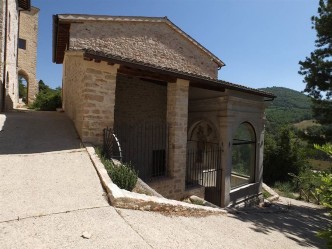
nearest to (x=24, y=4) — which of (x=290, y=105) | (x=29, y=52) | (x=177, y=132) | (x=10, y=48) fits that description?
(x=10, y=48)

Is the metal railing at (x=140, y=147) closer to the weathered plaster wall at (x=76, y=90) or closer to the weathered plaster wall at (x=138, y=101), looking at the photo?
the weathered plaster wall at (x=138, y=101)

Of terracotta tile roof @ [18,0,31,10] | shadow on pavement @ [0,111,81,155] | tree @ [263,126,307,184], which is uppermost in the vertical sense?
terracotta tile roof @ [18,0,31,10]

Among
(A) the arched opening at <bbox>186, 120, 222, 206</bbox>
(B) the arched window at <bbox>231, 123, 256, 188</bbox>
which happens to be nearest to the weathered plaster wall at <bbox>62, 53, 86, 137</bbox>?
(A) the arched opening at <bbox>186, 120, 222, 206</bbox>

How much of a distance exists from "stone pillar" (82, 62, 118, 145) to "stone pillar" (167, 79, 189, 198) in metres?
2.16

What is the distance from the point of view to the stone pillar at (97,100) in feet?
21.2

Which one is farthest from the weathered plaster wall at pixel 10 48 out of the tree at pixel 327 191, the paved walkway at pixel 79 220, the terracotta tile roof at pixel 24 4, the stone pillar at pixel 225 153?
the tree at pixel 327 191

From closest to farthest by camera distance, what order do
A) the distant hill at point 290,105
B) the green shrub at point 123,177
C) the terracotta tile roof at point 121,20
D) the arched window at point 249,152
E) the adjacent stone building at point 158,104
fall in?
1. the green shrub at point 123,177
2. the adjacent stone building at point 158,104
3. the terracotta tile roof at point 121,20
4. the arched window at point 249,152
5. the distant hill at point 290,105

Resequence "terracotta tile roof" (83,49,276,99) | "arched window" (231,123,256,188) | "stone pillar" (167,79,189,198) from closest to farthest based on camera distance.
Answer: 1. "terracotta tile roof" (83,49,276,99)
2. "stone pillar" (167,79,189,198)
3. "arched window" (231,123,256,188)

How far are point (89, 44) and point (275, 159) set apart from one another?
17.9 metres

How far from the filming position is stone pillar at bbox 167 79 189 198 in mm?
8086

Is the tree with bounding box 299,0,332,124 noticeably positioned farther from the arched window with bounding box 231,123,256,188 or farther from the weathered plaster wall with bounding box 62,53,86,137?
the weathered plaster wall with bounding box 62,53,86,137

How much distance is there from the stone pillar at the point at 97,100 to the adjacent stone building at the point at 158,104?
0.08 ft

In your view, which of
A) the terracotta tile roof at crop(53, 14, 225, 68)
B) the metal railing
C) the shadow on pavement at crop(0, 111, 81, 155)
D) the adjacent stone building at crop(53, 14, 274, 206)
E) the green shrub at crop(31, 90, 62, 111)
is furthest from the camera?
the green shrub at crop(31, 90, 62, 111)

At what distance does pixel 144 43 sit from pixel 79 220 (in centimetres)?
1029
